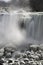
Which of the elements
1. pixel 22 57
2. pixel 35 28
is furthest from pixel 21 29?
pixel 22 57

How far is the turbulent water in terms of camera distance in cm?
775

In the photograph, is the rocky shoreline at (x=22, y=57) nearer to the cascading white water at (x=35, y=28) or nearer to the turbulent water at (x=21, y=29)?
the turbulent water at (x=21, y=29)

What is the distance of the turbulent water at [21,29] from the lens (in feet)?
25.4

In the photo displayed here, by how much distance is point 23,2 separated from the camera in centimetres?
1405

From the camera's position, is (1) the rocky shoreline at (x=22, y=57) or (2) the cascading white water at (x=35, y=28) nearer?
(1) the rocky shoreline at (x=22, y=57)

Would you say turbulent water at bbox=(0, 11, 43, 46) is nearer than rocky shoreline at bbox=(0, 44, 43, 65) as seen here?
No

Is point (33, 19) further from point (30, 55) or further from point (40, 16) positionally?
point (30, 55)

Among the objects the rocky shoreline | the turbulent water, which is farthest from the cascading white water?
the rocky shoreline

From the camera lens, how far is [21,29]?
8.25 meters

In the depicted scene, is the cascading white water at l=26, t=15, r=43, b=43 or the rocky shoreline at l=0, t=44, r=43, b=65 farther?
the cascading white water at l=26, t=15, r=43, b=43

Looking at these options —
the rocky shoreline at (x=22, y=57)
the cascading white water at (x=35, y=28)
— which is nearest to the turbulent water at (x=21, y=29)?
the cascading white water at (x=35, y=28)

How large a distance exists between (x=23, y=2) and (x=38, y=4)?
1.88m

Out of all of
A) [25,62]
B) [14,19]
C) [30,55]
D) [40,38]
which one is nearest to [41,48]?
[30,55]

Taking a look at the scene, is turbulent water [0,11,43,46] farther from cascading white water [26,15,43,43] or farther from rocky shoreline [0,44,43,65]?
rocky shoreline [0,44,43,65]
